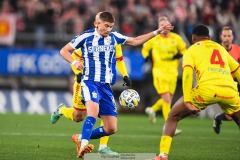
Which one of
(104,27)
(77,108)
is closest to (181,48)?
(77,108)

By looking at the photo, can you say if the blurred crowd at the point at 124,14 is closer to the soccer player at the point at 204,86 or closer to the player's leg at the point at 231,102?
the player's leg at the point at 231,102

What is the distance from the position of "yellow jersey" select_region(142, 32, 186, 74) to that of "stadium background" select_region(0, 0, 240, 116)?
5879mm

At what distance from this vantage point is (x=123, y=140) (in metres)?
14.6

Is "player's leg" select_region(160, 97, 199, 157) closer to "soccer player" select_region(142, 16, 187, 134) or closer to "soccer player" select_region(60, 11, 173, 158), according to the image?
"soccer player" select_region(60, 11, 173, 158)

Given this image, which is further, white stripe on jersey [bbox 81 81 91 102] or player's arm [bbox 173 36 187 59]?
player's arm [bbox 173 36 187 59]

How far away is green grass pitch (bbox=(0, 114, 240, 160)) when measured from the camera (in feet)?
38.4

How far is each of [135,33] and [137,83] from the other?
5.99 ft

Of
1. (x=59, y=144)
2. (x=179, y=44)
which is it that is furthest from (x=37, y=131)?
(x=179, y=44)

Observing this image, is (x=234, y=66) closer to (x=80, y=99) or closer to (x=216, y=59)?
(x=216, y=59)

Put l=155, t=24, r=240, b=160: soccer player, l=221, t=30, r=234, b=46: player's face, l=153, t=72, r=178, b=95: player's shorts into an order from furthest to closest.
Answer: l=153, t=72, r=178, b=95: player's shorts
l=221, t=30, r=234, b=46: player's face
l=155, t=24, r=240, b=160: soccer player

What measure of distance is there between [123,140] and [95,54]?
362 centimetres

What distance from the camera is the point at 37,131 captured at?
1638 cm

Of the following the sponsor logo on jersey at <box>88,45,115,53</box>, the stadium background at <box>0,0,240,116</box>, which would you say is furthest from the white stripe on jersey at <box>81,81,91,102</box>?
the stadium background at <box>0,0,240,116</box>

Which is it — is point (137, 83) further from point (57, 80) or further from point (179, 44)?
point (179, 44)
